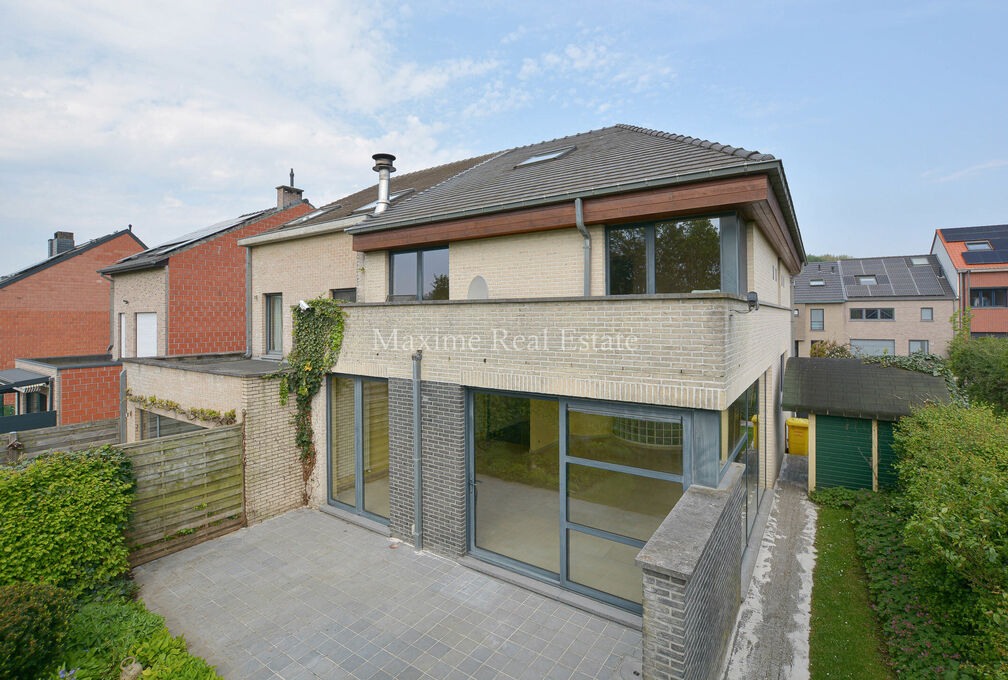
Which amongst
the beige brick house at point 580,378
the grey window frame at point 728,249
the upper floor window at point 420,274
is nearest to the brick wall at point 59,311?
the upper floor window at point 420,274

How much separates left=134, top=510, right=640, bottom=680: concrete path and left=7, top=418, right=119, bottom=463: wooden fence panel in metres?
4.28

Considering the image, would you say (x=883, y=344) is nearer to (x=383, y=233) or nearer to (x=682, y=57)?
(x=682, y=57)

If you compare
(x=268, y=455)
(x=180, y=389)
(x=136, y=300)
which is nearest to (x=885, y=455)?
(x=268, y=455)

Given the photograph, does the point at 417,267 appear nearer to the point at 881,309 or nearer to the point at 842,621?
the point at 842,621

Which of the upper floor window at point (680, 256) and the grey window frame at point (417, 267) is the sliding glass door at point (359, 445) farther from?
the upper floor window at point (680, 256)

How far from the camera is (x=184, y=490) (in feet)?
24.0

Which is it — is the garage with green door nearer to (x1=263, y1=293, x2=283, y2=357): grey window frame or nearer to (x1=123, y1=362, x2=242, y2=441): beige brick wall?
(x1=123, y1=362, x2=242, y2=441): beige brick wall

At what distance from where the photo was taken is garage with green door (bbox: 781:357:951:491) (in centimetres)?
923

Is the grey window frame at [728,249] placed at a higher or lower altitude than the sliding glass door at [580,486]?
higher

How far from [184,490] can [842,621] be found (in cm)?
950

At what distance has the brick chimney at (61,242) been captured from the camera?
84.0ft

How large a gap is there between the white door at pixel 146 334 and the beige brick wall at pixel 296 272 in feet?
9.74

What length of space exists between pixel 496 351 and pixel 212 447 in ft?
17.3

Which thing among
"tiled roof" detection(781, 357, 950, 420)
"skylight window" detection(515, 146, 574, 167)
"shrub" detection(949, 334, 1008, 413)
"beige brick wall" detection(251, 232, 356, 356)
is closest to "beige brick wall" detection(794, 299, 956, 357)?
"shrub" detection(949, 334, 1008, 413)
